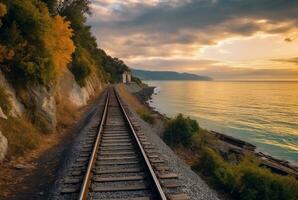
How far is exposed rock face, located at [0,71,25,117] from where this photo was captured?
15438 millimetres

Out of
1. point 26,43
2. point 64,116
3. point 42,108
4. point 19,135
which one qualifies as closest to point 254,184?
point 19,135

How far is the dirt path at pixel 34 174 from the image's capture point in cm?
980

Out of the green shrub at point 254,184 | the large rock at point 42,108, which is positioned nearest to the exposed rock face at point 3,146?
the large rock at point 42,108

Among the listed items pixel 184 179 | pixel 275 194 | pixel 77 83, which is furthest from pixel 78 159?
pixel 77 83

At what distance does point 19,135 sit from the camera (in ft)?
46.6

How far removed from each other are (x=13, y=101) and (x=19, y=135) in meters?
2.49

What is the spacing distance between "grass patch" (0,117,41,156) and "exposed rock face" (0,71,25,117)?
0.42 metres

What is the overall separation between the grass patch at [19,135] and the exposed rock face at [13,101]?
416 millimetres

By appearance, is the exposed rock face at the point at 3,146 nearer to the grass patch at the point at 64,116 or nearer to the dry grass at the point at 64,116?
the dry grass at the point at 64,116

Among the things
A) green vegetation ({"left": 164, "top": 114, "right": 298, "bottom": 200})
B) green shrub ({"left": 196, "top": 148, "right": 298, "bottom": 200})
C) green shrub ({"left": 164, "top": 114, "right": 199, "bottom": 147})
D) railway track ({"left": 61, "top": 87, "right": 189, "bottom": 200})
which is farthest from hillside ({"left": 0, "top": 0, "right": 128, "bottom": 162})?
green shrub ({"left": 196, "top": 148, "right": 298, "bottom": 200})

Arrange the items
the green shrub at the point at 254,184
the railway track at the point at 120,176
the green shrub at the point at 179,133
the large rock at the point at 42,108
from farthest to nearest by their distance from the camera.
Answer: the green shrub at the point at 179,133 → the large rock at the point at 42,108 → the green shrub at the point at 254,184 → the railway track at the point at 120,176

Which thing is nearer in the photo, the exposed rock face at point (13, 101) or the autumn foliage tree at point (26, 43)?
the exposed rock face at point (13, 101)

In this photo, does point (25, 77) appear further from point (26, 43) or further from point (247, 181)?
point (247, 181)

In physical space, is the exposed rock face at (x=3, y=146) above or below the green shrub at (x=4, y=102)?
below
